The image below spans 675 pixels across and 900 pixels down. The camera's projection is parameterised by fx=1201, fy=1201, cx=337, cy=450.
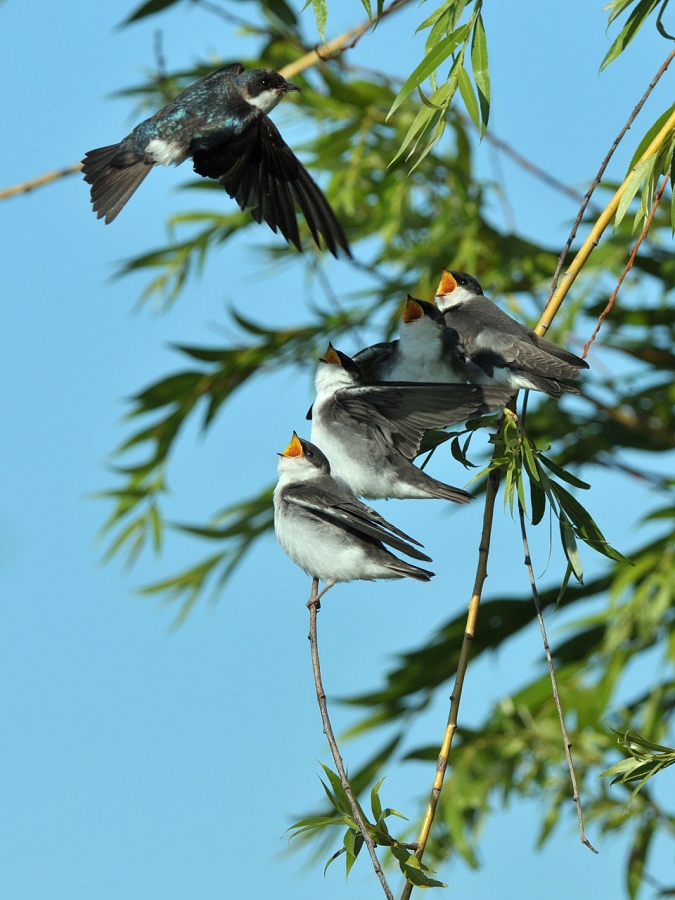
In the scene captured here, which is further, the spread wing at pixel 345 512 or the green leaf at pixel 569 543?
the green leaf at pixel 569 543

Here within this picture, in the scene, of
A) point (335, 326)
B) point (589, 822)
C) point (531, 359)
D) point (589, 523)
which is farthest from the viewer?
point (335, 326)

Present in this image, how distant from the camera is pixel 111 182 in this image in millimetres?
2283

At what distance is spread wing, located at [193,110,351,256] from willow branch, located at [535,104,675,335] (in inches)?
29.7

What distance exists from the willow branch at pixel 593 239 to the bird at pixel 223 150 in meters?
0.65

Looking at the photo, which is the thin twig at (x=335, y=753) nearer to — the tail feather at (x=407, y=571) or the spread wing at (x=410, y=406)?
the tail feather at (x=407, y=571)

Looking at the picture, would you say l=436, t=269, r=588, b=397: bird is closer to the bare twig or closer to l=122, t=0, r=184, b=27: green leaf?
the bare twig

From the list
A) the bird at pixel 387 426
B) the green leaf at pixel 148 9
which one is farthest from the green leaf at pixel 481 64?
the green leaf at pixel 148 9

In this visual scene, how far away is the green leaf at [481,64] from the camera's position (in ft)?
5.38

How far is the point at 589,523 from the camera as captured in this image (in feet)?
5.54

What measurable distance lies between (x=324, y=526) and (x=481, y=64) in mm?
722

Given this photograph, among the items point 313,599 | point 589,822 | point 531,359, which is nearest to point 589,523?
point 531,359

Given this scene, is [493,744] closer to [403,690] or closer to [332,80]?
[403,690]

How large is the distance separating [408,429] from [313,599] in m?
0.28

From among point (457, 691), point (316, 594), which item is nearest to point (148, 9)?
point (316, 594)
